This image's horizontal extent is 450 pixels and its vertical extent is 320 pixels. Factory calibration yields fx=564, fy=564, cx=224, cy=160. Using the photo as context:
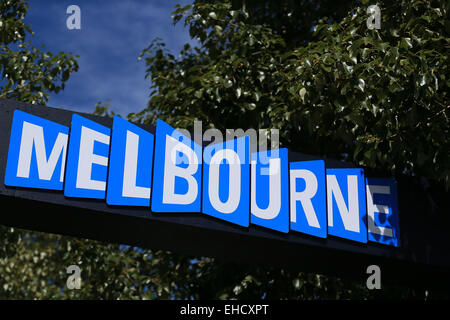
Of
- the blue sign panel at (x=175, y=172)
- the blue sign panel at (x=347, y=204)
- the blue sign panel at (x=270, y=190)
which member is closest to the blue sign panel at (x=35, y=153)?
the blue sign panel at (x=175, y=172)

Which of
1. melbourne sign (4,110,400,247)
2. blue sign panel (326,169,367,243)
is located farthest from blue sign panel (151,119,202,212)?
blue sign panel (326,169,367,243)

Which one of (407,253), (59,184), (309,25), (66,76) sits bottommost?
(407,253)

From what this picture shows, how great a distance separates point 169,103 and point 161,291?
3.53 meters

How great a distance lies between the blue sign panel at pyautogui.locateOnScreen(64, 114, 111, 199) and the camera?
6.49 meters

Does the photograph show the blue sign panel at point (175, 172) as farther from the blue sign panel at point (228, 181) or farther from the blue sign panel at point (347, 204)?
the blue sign panel at point (347, 204)

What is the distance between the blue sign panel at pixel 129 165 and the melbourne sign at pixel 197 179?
0.04ft

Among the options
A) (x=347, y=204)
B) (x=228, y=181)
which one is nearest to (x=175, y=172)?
(x=228, y=181)

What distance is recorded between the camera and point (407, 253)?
8.08m

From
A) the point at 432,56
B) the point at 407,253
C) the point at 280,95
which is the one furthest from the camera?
the point at 280,95

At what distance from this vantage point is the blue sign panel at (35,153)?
624 cm

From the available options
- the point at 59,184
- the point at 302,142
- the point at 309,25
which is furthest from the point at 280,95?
the point at 59,184
